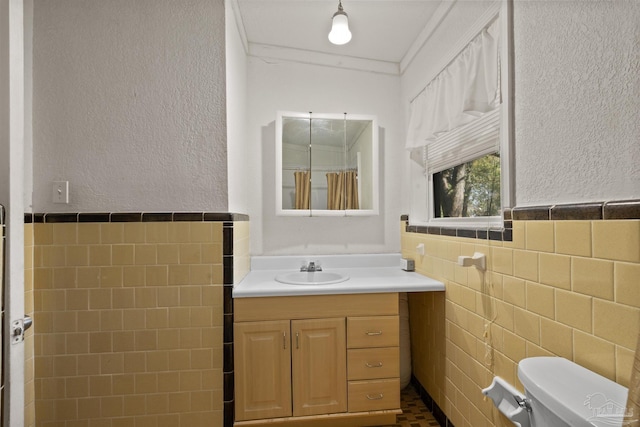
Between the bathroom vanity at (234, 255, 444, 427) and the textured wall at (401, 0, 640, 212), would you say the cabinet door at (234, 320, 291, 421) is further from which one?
the textured wall at (401, 0, 640, 212)

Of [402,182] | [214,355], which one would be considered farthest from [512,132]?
[214,355]

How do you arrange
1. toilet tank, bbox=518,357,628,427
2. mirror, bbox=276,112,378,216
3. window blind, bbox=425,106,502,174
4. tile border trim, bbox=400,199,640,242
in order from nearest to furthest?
toilet tank, bbox=518,357,628,427, tile border trim, bbox=400,199,640,242, window blind, bbox=425,106,502,174, mirror, bbox=276,112,378,216

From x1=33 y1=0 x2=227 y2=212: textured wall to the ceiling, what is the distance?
0.42m

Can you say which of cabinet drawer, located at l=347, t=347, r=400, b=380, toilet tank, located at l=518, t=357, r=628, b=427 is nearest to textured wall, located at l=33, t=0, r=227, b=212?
cabinet drawer, located at l=347, t=347, r=400, b=380

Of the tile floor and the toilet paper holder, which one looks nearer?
the toilet paper holder

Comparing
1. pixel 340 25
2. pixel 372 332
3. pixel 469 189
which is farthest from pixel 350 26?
pixel 372 332

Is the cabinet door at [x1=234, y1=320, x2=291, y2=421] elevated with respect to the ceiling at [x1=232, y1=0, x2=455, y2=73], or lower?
lower

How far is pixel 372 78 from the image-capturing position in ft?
7.73

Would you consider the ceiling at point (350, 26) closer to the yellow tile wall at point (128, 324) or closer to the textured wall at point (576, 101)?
the textured wall at point (576, 101)

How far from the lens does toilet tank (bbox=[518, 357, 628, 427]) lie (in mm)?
682

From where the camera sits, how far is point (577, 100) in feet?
3.13

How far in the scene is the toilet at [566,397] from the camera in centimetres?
68

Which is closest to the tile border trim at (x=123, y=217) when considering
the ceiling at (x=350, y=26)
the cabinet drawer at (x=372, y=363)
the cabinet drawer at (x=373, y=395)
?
the cabinet drawer at (x=372, y=363)

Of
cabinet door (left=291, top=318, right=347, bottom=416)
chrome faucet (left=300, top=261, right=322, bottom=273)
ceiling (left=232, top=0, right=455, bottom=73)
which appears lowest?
cabinet door (left=291, top=318, right=347, bottom=416)
